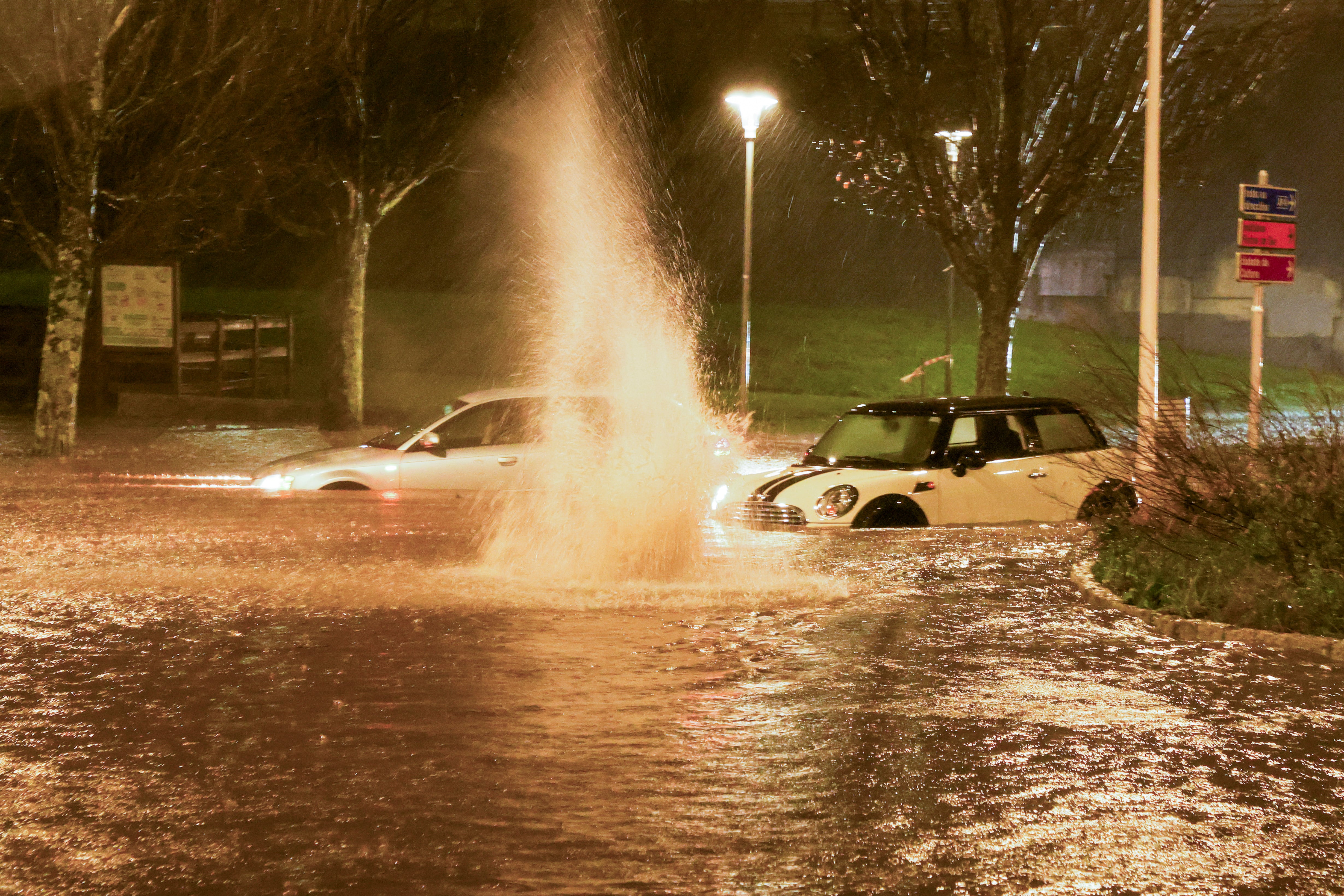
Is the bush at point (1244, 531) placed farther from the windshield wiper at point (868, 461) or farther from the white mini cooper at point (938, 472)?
the windshield wiper at point (868, 461)

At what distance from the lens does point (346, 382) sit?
24.6 metres

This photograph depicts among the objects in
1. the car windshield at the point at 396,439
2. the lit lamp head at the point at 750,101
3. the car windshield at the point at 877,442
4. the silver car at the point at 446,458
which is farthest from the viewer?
the lit lamp head at the point at 750,101

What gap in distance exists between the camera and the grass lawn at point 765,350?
34281 millimetres

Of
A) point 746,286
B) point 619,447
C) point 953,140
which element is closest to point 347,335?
point 746,286

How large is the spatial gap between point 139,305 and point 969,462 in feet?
43.9

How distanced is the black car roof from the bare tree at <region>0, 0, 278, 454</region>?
10.8 m

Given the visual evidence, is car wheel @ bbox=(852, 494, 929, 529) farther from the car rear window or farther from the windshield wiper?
the car rear window

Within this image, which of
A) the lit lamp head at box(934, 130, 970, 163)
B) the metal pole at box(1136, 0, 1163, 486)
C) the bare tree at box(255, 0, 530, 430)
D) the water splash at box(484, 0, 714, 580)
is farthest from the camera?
the bare tree at box(255, 0, 530, 430)

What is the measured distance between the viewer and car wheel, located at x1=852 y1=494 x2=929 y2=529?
13844 mm

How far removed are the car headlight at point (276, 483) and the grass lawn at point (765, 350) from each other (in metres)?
12.4

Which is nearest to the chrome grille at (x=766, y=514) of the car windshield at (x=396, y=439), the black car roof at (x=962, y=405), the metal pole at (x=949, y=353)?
the black car roof at (x=962, y=405)

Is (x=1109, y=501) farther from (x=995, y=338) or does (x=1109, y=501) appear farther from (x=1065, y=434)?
(x=995, y=338)

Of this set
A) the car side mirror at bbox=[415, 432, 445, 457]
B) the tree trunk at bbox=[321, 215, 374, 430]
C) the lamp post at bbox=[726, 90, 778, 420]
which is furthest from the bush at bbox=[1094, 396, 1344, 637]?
the tree trunk at bbox=[321, 215, 374, 430]

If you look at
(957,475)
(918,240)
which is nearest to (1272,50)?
(957,475)
